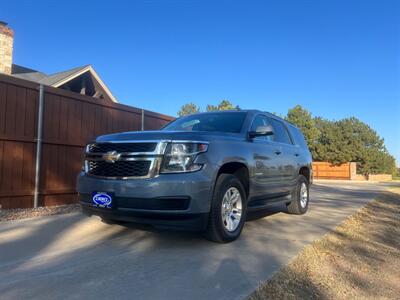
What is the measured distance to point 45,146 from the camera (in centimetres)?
805

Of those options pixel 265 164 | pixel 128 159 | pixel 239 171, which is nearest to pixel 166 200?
pixel 128 159

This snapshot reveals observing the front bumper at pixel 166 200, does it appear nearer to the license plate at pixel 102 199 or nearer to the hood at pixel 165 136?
the license plate at pixel 102 199

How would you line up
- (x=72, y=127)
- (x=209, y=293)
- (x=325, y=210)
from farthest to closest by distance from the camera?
(x=325, y=210), (x=72, y=127), (x=209, y=293)

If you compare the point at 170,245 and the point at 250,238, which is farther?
the point at 250,238

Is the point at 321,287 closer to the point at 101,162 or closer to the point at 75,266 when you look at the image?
the point at 75,266

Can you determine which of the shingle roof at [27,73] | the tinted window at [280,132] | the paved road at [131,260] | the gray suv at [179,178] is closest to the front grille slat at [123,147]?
the gray suv at [179,178]

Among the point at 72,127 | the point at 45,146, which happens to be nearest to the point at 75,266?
the point at 45,146

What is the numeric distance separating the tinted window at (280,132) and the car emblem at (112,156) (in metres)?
3.23

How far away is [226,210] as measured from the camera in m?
5.22

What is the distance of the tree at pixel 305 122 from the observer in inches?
1813

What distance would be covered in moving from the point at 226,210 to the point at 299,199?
131 inches

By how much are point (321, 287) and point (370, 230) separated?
359 cm

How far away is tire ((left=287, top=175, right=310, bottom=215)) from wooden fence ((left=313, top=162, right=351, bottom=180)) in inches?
1368

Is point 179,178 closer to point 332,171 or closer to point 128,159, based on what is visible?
point 128,159
